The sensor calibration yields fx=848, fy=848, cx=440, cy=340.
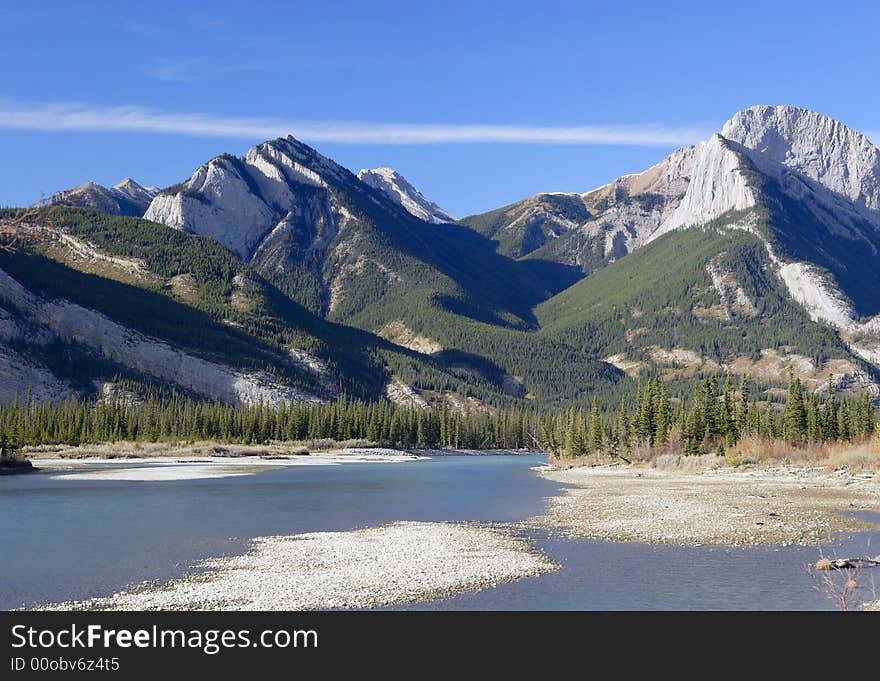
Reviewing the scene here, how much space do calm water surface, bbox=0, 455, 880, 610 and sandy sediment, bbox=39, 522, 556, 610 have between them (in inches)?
61.2

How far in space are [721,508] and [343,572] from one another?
112 feet

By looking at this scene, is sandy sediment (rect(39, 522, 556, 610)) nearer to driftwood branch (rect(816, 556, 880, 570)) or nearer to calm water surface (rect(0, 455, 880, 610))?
calm water surface (rect(0, 455, 880, 610))

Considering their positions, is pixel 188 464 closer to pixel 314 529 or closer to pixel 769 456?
pixel 769 456

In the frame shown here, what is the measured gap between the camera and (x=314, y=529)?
5169cm

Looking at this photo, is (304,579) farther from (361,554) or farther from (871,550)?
(871,550)

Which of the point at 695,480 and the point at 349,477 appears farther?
the point at 349,477

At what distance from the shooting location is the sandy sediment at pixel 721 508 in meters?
46.3

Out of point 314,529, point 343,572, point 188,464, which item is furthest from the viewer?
point 188,464

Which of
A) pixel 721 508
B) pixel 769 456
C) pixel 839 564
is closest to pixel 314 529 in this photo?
pixel 721 508

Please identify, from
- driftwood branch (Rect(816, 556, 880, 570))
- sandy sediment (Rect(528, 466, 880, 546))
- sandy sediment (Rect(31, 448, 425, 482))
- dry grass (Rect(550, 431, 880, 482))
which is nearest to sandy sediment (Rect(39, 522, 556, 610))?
sandy sediment (Rect(528, 466, 880, 546))

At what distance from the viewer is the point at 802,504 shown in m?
62.2

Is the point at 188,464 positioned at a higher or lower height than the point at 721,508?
lower

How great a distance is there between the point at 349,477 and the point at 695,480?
144 ft
